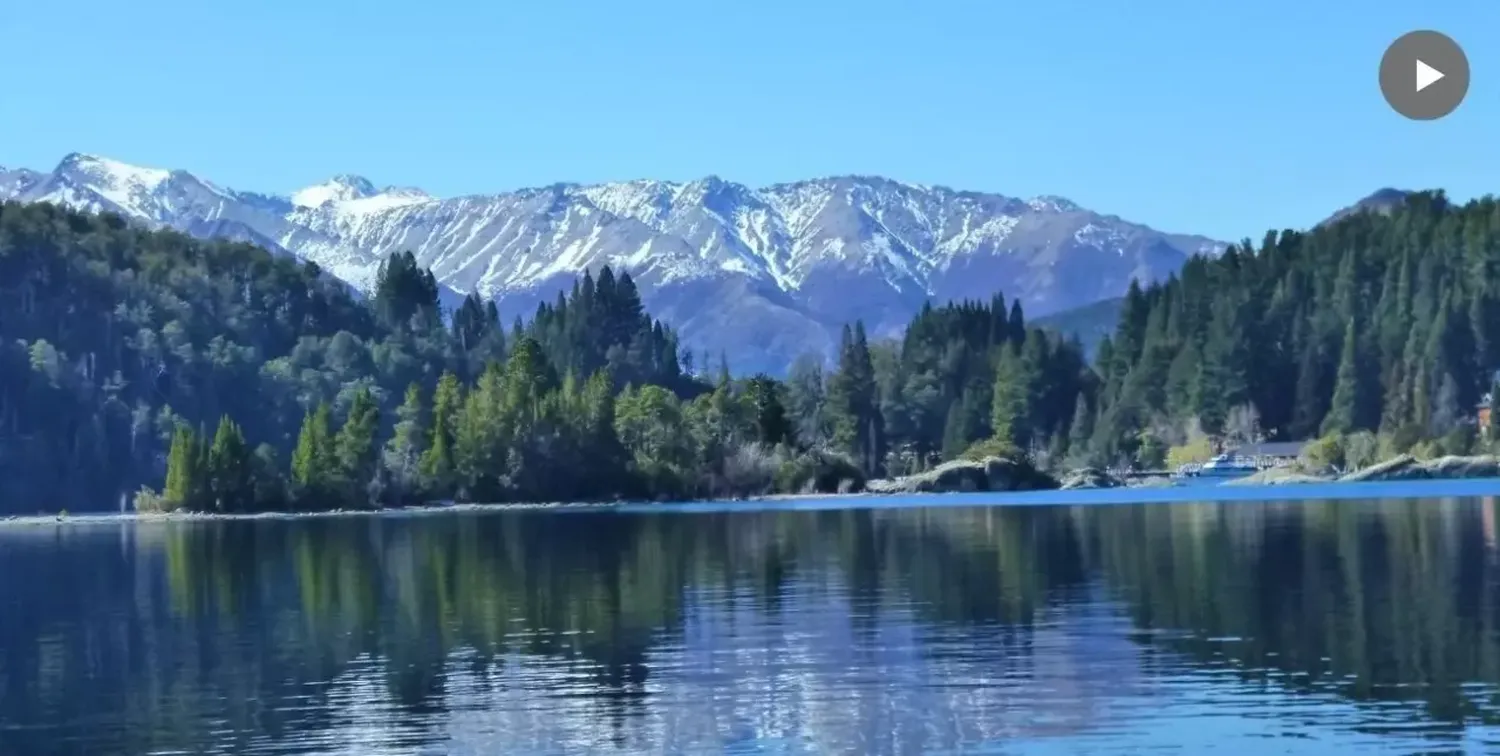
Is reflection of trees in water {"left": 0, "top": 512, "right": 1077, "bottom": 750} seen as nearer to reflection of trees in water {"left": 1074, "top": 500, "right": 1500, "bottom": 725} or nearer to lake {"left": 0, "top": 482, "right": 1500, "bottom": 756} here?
lake {"left": 0, "top": 482, "right": 1500, "bottom": 756}

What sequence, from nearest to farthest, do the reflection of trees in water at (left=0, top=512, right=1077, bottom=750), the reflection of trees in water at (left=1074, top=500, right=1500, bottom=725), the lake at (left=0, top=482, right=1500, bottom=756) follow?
the lake at (left=0, top=482, right=1500, bottom=756), the reflection of trees in water at (left=1074, top=500, right=1500, bottom=725), the reflection of trees in water at (left=0, top=512, right=1077, bottom=750)

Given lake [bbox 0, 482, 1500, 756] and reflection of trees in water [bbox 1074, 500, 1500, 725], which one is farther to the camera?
reflection of trees in water [bbox 1074, 500, 1500, 725]

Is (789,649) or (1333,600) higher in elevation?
(1333,600)

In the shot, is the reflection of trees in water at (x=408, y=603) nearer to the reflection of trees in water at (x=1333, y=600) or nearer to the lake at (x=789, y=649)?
the lake at (x=789, y=649)

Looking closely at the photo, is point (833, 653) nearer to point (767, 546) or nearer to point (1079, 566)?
point (1079, 566)

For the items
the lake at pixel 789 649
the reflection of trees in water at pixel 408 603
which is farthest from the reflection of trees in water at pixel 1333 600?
the reflection of trees in water at pixel 408 603

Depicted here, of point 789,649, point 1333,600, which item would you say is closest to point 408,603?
point 789,649

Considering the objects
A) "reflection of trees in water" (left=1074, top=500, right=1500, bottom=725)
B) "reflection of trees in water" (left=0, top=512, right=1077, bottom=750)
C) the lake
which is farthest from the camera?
"reflection of trees in water" (left=0, top=512, right=1077, bottom=750)

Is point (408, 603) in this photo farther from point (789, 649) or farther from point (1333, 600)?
point (1333, 600)

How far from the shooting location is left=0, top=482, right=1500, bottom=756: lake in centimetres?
4075

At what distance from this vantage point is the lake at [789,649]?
40.8m

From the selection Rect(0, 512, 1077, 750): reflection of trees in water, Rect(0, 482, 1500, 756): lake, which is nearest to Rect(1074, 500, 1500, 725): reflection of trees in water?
Rect(0, 482, 1500, 756): lake

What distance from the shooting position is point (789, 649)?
54.4m

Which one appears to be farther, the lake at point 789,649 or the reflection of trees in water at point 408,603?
the reflection of trees in water at point 408,603
